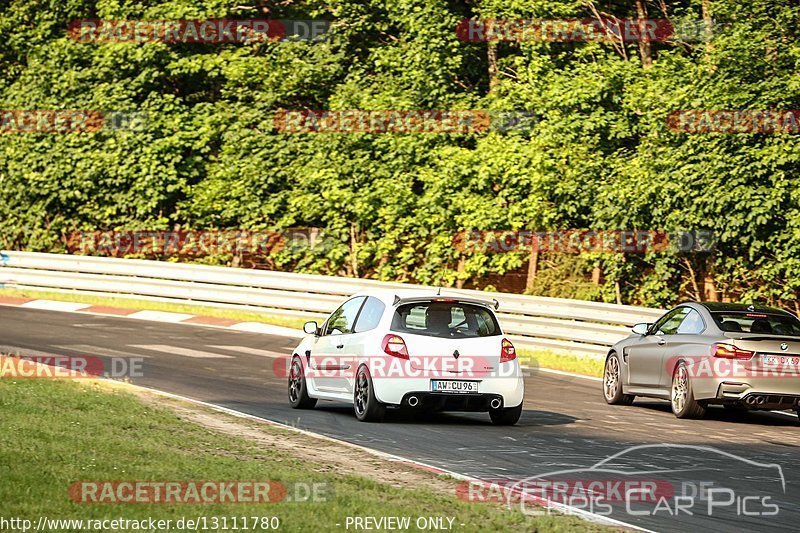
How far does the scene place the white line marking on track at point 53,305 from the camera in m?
28.3

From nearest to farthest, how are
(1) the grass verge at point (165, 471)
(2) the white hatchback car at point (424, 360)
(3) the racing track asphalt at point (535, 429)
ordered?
1. (1) the grass verge at point (165, 471)
2. (3) the racing track asphalt at point (535, 429)
3. (2) the white hatchback car at point (424, 360)

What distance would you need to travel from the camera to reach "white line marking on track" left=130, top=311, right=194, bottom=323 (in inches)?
1069

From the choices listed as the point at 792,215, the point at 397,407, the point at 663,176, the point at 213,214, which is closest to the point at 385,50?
the point at 213,214

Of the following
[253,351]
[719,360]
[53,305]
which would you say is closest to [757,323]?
[719,360]

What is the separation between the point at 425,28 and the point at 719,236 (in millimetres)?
9103

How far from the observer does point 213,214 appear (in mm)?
32812

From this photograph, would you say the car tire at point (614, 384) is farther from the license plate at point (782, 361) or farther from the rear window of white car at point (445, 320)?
the rear window of white car at point (445, 320)

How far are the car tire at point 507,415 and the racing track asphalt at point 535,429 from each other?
0.43 ft

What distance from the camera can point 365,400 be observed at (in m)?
13.7

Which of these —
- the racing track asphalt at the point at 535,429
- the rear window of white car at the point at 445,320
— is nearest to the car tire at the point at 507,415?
the racing track asphalt at the point at 535,429

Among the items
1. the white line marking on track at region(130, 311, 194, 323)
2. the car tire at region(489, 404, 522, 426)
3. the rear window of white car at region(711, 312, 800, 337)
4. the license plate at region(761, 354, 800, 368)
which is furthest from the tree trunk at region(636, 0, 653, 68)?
the car tire at region(489, 404, 522, 426)

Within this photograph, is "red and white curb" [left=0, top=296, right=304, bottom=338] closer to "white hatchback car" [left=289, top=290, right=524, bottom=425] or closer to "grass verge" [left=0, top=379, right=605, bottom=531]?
"white hatchback car" [left=289, top=290, right=524, bottom=425]

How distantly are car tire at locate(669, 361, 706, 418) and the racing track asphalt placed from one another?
171 millimetres

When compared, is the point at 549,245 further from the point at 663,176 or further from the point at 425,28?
the point at 425,28
